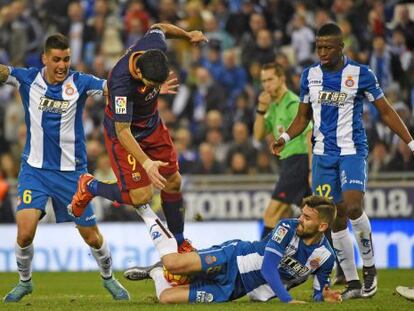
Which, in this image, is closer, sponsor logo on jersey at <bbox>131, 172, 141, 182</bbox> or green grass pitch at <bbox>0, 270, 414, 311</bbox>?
green grass pitch at <bbox>0, 270, 414, 311</bbox>

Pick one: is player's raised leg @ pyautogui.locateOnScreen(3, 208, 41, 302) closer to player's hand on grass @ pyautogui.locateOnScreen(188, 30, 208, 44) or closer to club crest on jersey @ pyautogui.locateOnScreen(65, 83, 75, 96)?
club crest on jersey @ pyautogui.locateOnScreen(65, 83, 75, 96)

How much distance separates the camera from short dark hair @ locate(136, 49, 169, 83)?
9566 millimetres

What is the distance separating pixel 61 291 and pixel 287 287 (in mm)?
3453

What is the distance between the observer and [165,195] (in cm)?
1091

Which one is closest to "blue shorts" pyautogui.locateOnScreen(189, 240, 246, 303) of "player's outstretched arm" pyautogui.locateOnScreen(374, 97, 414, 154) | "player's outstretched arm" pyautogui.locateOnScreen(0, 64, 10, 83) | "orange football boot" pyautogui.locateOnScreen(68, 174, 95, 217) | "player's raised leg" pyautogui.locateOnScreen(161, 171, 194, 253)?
"player's raised leg" pyautogui.locateOnScreen(161, 171, 194, 253)

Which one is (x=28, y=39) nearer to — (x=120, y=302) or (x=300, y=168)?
(x=300, y=168)

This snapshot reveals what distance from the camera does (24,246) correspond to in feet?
34.6

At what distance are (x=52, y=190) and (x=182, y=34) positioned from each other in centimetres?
206

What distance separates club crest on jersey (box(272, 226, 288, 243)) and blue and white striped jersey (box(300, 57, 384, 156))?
1.38 meters

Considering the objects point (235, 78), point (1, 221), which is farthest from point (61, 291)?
point (235, 78)

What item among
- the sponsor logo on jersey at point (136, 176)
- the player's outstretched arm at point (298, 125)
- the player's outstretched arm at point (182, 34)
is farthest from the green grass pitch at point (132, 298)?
the player's outstretched arm at point (182, 34)

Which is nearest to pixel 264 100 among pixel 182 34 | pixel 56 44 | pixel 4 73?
pixel 182 34

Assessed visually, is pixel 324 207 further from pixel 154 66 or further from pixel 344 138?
pixel 154 66

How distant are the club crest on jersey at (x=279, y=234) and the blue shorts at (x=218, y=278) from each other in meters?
0.56
